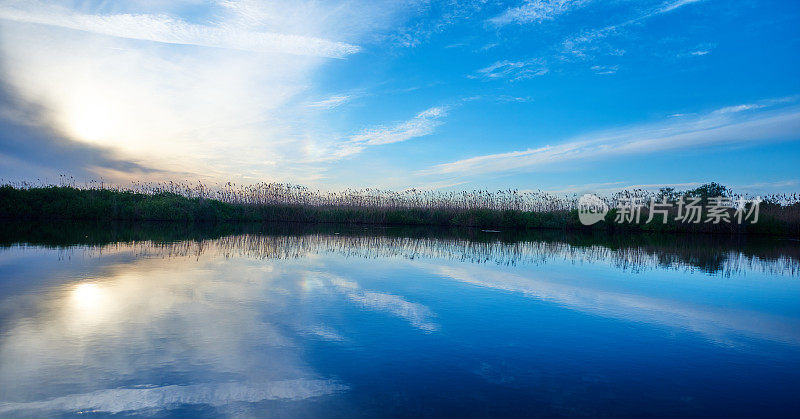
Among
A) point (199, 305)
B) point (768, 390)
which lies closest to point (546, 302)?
point (768, 390)

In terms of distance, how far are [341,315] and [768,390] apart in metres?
2.65

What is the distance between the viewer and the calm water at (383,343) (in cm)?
202

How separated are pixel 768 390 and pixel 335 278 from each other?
12.8 feet

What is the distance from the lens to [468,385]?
7.19ft

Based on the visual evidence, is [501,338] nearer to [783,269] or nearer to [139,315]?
[139,315]

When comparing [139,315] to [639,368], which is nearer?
[639,368]

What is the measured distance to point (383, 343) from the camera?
110 inches

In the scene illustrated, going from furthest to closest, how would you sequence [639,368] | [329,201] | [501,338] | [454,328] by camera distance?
[329,201]
[454,328]
[501,338]
[639,368]

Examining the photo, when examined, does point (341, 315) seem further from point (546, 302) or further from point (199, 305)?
point (546, 302)

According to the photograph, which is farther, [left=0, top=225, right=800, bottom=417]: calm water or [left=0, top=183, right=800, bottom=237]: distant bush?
[left=0, top=183, right=800, bottom=237]: distant bush

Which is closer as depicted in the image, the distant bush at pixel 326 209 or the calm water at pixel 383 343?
the calm water at pixel 383 343

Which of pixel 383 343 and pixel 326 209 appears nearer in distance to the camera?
pixel 383 343

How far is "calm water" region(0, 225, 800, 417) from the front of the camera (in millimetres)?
2016

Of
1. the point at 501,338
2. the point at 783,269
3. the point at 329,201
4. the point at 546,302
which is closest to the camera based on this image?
the point at 501,338
